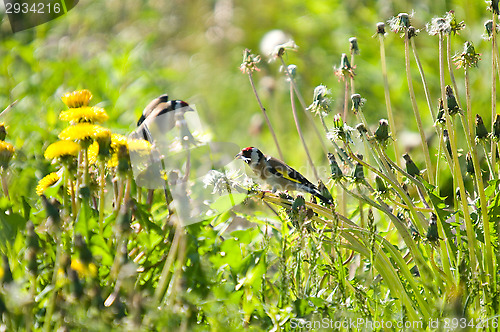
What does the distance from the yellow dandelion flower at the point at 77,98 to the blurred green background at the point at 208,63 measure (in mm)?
479

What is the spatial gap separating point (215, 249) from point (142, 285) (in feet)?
0.64

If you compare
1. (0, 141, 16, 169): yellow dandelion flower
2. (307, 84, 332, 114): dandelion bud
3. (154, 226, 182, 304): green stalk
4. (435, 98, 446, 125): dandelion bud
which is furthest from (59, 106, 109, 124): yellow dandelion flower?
(435, 98, 446, 125): dandelion bud

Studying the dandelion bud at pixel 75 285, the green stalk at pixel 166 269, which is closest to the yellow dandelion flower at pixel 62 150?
the green stalk at pixel 166 269

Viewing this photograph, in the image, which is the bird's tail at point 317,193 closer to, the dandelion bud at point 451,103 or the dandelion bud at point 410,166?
the dandelion bud at point 410,166

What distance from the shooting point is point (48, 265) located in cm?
128

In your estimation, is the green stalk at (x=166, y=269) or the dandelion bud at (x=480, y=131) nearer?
the green stalk at (x=166, y=269)

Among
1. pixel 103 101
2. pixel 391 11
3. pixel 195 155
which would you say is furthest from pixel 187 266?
pixel 391 11

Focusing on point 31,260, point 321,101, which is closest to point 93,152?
point 31,260

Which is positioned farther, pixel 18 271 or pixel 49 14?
pixel 49 14

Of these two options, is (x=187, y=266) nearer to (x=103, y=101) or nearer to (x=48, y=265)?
(x=48, y=265)

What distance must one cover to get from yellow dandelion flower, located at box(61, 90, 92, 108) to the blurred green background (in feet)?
1.57

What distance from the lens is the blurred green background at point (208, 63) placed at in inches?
114

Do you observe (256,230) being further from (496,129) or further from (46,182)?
(496,129)

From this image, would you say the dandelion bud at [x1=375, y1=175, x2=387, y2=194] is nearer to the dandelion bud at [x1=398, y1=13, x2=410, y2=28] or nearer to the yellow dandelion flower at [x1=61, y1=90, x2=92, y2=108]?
the dandelion bud at [x1=398, y1=13, x2=410, y2=28]
